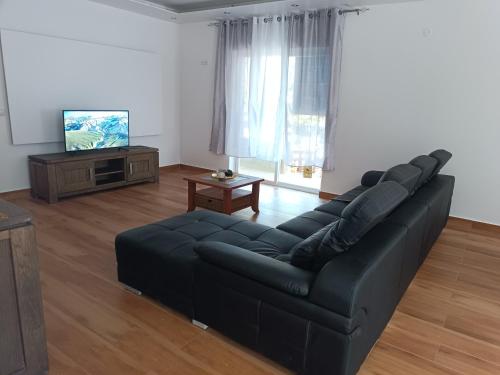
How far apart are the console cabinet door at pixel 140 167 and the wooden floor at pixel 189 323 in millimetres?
1684

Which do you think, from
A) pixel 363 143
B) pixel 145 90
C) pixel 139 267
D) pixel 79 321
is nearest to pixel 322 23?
pixel 363 143

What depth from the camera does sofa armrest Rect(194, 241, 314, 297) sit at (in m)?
1.68

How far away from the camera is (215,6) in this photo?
5.16 metres

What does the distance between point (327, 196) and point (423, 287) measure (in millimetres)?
2472

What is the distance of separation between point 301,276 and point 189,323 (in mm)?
916

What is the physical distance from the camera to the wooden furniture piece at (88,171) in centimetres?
442

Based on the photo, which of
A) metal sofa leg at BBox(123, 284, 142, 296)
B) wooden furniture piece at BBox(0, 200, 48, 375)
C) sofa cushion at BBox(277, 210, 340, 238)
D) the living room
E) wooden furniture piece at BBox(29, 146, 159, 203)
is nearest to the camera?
wooden furniture piece at BBox(0, 200, 48, 375)

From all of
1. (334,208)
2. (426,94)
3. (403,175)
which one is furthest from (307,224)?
(426,94)

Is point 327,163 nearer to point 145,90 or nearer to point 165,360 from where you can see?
point 145,90

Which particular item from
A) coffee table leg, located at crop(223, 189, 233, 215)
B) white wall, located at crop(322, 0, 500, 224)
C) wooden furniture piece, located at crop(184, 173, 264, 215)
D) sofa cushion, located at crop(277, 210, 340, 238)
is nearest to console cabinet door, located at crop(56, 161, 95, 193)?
wooden furniture piece, located at crop(184, 173, 264, 215)

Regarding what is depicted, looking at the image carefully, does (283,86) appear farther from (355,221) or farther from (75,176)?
(355,221)

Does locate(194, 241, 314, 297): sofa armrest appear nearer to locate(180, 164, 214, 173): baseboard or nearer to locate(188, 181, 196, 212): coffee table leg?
locate(188, 181, 196, 212): coffee table leg

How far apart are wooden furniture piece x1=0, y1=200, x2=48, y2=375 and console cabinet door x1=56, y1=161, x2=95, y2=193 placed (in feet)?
10.1

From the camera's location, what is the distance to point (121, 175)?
5285mm
